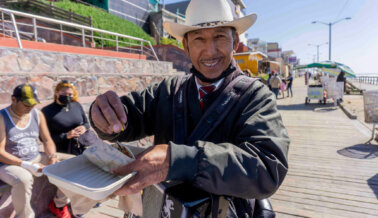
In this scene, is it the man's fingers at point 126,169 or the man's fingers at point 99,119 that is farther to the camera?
the man's fingers at point 99,119

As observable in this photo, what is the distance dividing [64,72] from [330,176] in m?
5.54

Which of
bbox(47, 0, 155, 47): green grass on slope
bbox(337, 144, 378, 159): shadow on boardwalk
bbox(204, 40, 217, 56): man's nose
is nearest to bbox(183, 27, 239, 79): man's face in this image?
bbox(204, 40, 217, 56): man's nose

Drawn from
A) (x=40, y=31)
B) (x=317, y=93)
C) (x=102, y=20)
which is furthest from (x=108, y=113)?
(x=102, y=20)

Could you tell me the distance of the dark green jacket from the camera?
877 millimetres

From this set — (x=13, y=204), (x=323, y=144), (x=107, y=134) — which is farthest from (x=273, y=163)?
(x=323, y=144)

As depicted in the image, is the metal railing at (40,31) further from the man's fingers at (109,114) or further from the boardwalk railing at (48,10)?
the man's fingers at (109,114)

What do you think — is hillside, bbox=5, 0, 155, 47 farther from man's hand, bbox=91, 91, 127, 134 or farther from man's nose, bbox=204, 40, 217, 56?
man's hand, bbox=91, 91, 127, 134

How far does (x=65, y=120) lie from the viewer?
369 cm

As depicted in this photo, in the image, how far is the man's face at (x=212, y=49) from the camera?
4.83 feet

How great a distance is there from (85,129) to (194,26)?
3.06 m

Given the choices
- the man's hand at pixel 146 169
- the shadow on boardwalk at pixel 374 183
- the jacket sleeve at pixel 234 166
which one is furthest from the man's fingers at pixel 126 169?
the shadow on boardwalk at pixel 374 183

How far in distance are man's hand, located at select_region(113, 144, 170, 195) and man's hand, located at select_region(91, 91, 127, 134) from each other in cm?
38

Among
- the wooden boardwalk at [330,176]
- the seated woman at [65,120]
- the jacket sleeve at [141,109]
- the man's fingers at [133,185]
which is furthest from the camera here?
the seated woman at [65,120]

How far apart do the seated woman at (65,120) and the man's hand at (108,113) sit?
2.76 metres
